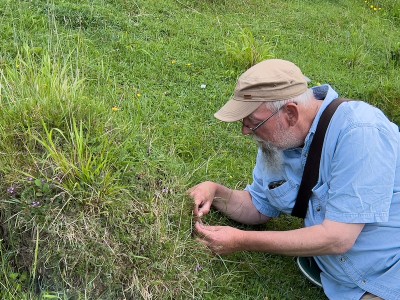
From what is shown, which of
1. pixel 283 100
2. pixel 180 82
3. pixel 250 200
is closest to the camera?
pixel 283 100

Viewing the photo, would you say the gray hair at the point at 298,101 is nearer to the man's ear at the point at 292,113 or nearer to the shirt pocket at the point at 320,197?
the man's ear at the point at 292,113

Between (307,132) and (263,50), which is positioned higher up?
(307,132)

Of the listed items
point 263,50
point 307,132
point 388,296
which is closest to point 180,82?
point 263,50

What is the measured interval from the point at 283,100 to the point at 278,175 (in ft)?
1.85

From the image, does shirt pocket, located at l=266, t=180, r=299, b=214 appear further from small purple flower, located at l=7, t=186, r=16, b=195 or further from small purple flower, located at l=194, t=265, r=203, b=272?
small purple flower, located at l=7, t=186, r=16, b=195

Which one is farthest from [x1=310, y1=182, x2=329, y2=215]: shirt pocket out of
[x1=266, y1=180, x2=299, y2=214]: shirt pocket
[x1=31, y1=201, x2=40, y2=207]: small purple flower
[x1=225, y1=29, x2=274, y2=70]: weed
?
[x1=225, y1=29, x2=274, y2=70]: weed

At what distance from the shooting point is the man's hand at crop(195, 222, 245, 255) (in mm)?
3153

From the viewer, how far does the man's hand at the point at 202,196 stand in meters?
3.35

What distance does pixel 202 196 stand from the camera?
3406mm

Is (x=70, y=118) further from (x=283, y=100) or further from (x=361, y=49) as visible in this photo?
(x=361, y=49)

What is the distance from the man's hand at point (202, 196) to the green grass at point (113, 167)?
0.06 meters

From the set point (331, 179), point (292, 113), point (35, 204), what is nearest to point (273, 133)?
point (292, 113)

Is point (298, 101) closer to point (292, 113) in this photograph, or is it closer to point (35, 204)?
point (292, 113)

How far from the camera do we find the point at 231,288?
10.7ft
